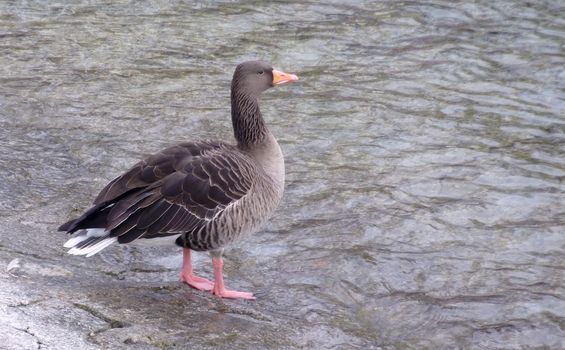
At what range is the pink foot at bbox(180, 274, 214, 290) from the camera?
7148 mm

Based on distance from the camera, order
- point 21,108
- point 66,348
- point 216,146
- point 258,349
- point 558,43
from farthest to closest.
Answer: point 558,43 < point 21,108 < point 216,146 < point 258,349 < point 66,348

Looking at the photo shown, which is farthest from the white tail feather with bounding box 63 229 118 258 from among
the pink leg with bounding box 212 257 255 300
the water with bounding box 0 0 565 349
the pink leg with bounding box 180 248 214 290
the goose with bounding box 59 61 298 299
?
the pink leg with bounding box 212 257 255 300

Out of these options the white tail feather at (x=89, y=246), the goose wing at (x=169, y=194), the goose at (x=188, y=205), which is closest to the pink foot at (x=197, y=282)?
the goose at (x=188, y=205)

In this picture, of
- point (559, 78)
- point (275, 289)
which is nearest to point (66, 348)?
point (275, 289)

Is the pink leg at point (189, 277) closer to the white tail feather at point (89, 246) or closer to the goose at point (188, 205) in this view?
the goose at point (188, 205)

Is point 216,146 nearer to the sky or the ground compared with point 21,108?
nearer to the sky

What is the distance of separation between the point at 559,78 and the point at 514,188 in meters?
2.99

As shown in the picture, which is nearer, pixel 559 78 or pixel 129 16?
pixel 559 78

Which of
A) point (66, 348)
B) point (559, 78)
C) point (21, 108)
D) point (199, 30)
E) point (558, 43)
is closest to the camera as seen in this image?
point (66, 348)

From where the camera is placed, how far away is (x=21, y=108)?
1076cm

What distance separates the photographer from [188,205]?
6.93m

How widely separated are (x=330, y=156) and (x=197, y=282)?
3.10 meters

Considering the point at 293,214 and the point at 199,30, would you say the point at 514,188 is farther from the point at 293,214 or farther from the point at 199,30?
the point at 199,30

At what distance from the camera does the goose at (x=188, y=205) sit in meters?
6.70
